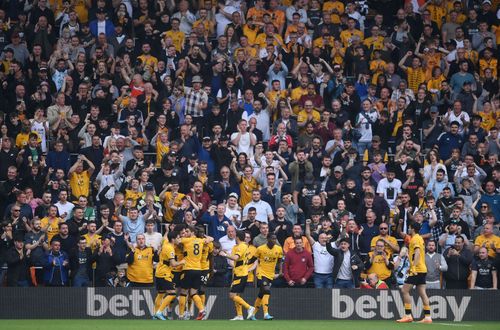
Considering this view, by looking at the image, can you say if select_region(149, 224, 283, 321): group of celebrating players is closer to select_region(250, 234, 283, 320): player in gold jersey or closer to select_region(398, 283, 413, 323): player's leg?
select_region(250, 234, 283, 320): player in gold jersey

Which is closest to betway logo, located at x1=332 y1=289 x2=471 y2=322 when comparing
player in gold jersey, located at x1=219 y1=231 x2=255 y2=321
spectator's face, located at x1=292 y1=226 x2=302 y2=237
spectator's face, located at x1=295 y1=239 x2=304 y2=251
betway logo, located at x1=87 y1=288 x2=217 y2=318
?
spectator's face, located at x1=295 y1=239 x2=304 y2=251

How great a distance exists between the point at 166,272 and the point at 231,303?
87.6 inches

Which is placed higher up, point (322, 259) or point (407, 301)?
point (322, 259)

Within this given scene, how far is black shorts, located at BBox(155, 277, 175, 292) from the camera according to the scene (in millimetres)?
25109

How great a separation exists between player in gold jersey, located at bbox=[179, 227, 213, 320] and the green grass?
823 mm

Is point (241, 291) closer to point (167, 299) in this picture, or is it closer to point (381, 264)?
point (167, 299)

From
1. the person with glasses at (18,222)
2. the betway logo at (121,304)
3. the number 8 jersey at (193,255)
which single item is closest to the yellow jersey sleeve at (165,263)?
the number 8 jersey at (193,255)

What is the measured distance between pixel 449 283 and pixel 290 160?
505cm

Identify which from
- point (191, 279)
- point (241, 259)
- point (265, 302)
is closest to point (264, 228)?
point (241, 259)

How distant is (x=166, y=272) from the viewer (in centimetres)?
2509

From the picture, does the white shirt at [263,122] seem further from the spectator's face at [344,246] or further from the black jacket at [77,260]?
the black jacket at [77,260]

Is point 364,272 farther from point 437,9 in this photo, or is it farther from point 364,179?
point 437,9

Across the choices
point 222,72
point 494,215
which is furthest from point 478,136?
point 222,72

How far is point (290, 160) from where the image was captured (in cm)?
2922
